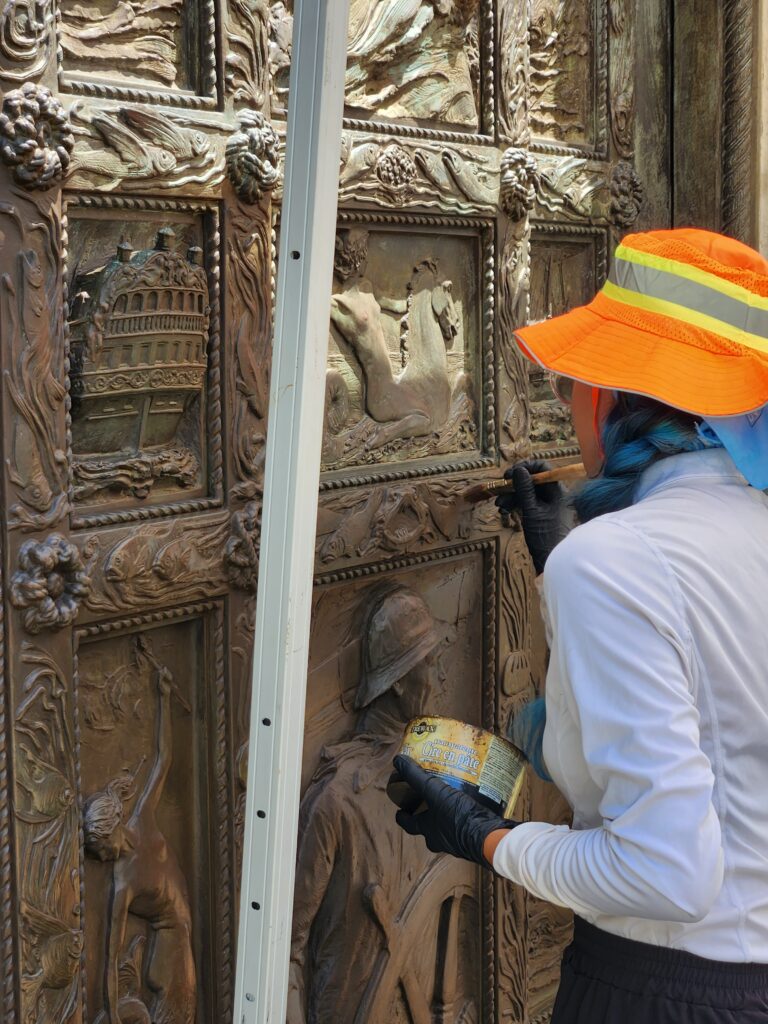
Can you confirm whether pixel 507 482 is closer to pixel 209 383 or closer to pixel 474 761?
pixel 209 383

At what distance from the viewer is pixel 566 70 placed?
329cm

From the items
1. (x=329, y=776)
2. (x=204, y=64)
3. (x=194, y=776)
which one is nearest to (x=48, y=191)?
(x=204, y=64)

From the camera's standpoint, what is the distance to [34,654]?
6.84ft

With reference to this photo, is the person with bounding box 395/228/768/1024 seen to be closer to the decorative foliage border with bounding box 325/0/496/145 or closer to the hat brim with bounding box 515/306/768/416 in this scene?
the hat brim with bounding box 515/306/768/416

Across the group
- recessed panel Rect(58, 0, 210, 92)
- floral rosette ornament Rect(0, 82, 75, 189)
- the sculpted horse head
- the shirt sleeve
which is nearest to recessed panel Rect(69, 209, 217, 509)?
floral rosette ornament Rect(0, 82, 75, 189)

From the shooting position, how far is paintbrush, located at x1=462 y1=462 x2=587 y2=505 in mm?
2676

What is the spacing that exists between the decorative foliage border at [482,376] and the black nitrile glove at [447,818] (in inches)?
35.9

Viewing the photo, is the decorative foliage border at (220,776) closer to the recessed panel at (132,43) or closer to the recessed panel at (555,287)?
the recessed panel at (132,43)

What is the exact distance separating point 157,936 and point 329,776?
1.73 feet

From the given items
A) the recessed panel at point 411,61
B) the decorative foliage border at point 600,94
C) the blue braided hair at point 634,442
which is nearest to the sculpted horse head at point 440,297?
the recessed panel at point 411,61

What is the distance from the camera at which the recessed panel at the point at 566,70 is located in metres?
3.18

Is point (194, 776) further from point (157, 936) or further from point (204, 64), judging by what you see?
point (204, 64)

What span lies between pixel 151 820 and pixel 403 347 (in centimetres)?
120

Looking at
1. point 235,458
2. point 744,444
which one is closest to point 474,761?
point 744,444
